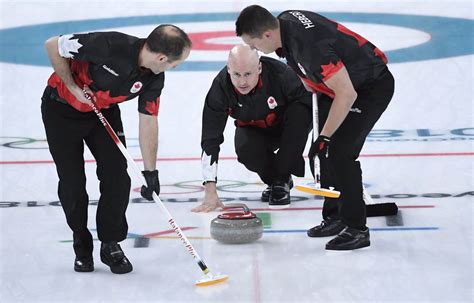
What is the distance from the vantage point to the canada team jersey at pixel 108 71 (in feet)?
11.9

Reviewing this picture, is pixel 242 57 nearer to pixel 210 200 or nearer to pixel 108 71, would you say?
pixel 210 200

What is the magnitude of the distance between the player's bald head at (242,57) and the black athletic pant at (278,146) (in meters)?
0.44

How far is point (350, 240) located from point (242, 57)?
1.09 meters

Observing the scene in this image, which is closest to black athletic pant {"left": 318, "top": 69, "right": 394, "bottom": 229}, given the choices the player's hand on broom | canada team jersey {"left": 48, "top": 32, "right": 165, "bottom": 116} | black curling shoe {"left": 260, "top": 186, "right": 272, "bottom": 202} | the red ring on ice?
the player's hand on broom

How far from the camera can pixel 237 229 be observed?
13.6 feet

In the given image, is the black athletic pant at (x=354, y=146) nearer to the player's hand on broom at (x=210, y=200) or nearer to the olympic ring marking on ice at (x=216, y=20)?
the player's hand on broom at (x=210, y=200)

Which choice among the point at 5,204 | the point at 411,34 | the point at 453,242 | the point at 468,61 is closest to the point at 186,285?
the point at 453,242

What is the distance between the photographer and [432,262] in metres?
3.83

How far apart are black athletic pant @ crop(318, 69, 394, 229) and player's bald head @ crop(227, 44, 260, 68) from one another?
729 mm

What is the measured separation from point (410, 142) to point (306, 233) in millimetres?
1929

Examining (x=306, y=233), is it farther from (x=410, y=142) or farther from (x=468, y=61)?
(x=468, y=61)

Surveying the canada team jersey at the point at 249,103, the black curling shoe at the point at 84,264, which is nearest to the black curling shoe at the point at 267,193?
the canada team jersey at the point at 249,103

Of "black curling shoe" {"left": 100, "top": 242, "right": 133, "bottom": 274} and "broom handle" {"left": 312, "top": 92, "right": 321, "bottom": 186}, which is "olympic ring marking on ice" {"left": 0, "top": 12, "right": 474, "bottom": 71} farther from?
"black curling shoe" {"left": 100, "top": 242, "right": 133, "bottom": 274}

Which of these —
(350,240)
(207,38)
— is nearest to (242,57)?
(350,240)
